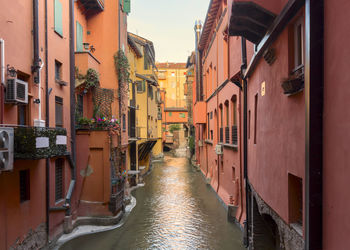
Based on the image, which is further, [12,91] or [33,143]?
[33,143]

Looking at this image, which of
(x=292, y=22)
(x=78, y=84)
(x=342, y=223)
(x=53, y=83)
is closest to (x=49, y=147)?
(x=53, y=83)

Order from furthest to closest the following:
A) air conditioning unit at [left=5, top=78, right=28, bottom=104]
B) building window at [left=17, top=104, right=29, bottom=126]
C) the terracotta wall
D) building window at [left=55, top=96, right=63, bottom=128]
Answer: building window at [left=55, top=96, right=63, bottom=128] < building window at [left=17, top=104, right=29, bottom=126] < air conditioning unit at [left=5, top=78, right=28, bottom=104] < the terracotta wall

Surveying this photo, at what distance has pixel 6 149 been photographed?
6285 millimetres

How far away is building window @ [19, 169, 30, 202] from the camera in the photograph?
8359mm

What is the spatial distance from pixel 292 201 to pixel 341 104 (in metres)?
2.36

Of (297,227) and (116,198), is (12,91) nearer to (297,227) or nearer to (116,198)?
(297,227)

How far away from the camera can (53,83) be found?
10172 mm

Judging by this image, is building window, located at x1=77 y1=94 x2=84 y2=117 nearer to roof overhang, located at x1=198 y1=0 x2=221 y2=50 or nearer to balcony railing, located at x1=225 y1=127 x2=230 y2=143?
balcony railing, located at x1=225 y1=127 x2=230 y2=143

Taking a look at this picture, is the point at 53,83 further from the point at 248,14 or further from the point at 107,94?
the point at 248,14

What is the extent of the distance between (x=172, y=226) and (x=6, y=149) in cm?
841

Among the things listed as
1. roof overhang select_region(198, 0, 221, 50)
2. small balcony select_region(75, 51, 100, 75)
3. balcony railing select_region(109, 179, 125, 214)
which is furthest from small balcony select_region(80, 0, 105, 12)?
balcony railing select_region(109, 179, 125, 214)

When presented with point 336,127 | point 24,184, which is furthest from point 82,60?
point 336,127

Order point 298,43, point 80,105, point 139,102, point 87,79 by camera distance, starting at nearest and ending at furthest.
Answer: point 298,43 < point 87,79 < point 80,105 < point 139,102

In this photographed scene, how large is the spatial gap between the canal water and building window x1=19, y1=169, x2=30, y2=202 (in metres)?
2.75
